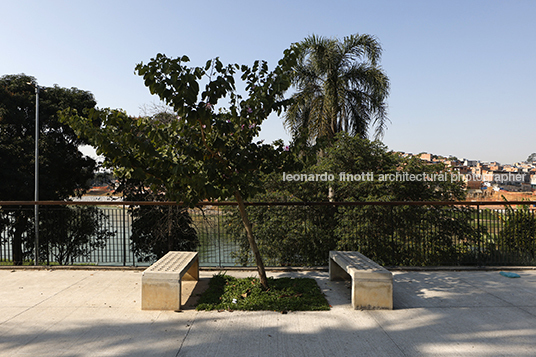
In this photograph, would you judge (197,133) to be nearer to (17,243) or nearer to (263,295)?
(263,295)

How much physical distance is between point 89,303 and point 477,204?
6618mm

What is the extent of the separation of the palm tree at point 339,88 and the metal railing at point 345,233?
522 centimetres

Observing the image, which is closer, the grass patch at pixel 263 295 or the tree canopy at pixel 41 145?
the grass patch at pixel 263 295

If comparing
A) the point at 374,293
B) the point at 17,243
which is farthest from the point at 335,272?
the point at 17,243

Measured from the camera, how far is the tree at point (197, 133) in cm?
393

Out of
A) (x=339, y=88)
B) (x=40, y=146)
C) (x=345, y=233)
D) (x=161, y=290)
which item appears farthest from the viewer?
(x=40, y=146)

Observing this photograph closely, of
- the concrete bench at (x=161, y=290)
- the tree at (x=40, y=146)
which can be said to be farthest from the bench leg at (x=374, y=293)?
the tree at (x=40, y=146)

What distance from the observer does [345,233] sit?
9633 mm

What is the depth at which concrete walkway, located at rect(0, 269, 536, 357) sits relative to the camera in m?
3.38

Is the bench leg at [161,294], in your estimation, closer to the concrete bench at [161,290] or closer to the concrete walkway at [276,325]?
the concrete bench at [161,290]

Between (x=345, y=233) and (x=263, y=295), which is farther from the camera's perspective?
A: (x=345, y=233)

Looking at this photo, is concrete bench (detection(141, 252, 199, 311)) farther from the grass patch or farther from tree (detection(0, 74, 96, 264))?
tree (detection(0, 74, 96, 264))

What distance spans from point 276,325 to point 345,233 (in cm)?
602

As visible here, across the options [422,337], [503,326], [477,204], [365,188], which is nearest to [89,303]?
[422,337]
